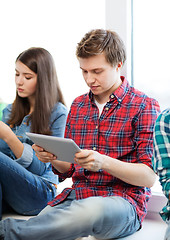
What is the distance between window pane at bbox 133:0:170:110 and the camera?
1875mm

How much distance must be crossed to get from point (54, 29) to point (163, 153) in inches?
54.9

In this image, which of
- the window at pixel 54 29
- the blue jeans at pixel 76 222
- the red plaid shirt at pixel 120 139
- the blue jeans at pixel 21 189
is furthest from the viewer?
the window at pixel 54 29

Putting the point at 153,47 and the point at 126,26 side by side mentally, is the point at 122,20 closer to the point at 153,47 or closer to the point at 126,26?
the point at 126,26

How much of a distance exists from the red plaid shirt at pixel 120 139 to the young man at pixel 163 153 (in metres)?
0.25

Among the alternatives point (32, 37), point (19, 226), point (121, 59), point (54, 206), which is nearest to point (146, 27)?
point (121, 59)

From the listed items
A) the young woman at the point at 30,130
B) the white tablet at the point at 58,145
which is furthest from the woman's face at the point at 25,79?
the white tablet at the point at 58,145

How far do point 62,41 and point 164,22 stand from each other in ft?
2.42

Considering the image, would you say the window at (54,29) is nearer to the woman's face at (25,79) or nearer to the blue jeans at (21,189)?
the woman's face at (25,79)

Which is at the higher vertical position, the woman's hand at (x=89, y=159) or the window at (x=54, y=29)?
the window at (x=54, y=29)

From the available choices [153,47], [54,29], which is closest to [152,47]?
[153,47]

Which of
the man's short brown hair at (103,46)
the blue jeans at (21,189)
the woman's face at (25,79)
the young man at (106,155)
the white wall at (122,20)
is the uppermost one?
the white wall at (122,20)

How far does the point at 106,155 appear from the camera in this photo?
1604mm

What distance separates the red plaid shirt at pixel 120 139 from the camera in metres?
1.56

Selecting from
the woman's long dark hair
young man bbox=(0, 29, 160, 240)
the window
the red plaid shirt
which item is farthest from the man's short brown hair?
the window
